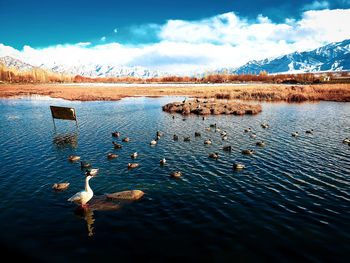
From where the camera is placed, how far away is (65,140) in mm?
33219

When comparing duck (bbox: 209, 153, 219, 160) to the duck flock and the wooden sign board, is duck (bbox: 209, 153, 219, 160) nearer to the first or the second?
the duck flock

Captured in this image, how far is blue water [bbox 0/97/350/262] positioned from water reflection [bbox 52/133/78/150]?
0.30 m

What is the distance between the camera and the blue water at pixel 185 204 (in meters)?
12.0

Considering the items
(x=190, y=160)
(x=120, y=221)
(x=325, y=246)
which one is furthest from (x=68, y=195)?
(x=325, y=246)

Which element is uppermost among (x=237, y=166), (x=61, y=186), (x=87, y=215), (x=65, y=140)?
(x=65, y=140)

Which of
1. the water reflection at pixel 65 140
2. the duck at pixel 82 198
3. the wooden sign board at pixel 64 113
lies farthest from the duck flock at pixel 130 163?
the wooden sign board at pixel 64 113

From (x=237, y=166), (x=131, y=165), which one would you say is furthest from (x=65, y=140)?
(x=237, y=166)

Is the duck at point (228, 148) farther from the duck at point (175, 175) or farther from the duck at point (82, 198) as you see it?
the duck at point (82, 198)

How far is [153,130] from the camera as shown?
40.2 meters

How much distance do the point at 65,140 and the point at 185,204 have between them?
24.6 meters

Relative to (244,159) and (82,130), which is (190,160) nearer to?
(244,159)

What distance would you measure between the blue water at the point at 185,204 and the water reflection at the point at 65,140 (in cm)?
30

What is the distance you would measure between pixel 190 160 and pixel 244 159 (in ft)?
20.9

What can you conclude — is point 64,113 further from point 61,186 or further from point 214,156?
point 214,156
